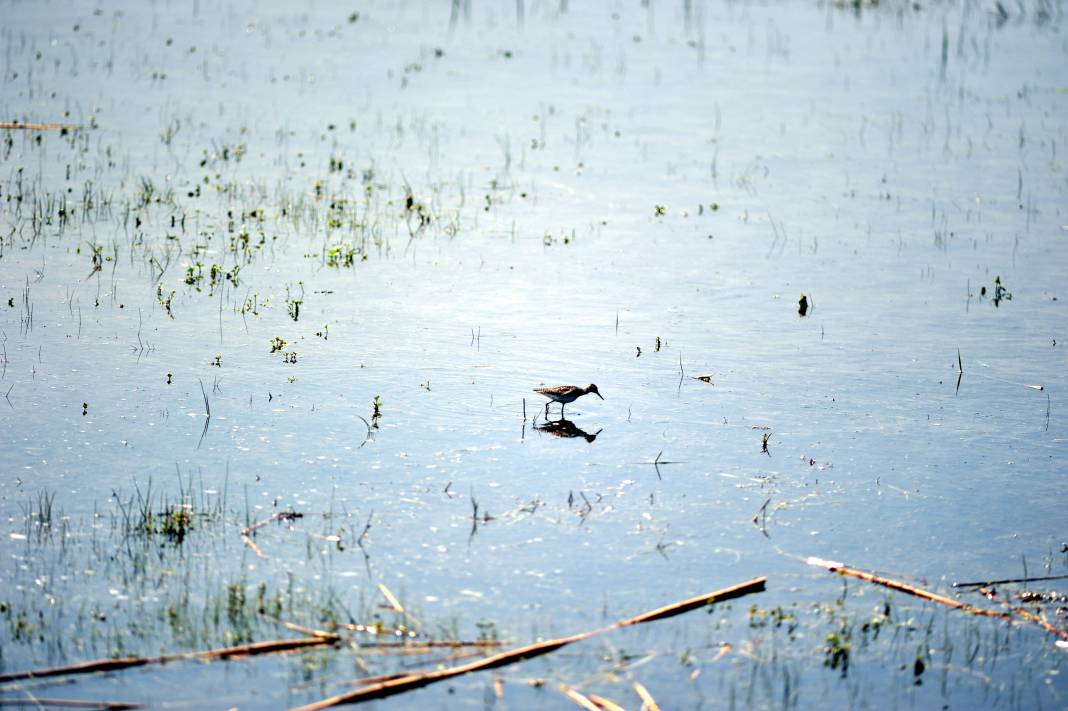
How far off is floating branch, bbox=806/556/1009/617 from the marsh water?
80 mm

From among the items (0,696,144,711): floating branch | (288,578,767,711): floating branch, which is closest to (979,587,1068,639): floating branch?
(288,578,767,711): floating branch

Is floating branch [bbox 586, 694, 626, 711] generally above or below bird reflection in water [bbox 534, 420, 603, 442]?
below

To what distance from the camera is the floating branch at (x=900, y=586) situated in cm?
884

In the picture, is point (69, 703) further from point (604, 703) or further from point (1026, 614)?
point (1026, 614)

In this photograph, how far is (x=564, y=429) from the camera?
38.5 ft

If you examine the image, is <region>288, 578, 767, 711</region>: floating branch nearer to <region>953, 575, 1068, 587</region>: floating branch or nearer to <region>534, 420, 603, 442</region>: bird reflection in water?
<region>953, 575, 1068, 587</region>: floating branch

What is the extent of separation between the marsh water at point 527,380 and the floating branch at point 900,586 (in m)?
0.08

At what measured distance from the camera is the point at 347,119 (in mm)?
24172

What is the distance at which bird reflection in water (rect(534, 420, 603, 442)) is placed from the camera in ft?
38.1

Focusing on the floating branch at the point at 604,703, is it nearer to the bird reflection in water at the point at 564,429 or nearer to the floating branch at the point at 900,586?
the floating branch at the point at 900,586

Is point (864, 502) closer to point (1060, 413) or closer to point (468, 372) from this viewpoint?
point (1060, 413)

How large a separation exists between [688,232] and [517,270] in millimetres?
3087

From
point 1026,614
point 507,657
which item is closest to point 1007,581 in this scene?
point 1026,614

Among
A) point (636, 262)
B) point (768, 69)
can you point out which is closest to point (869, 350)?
point (636, 262)
